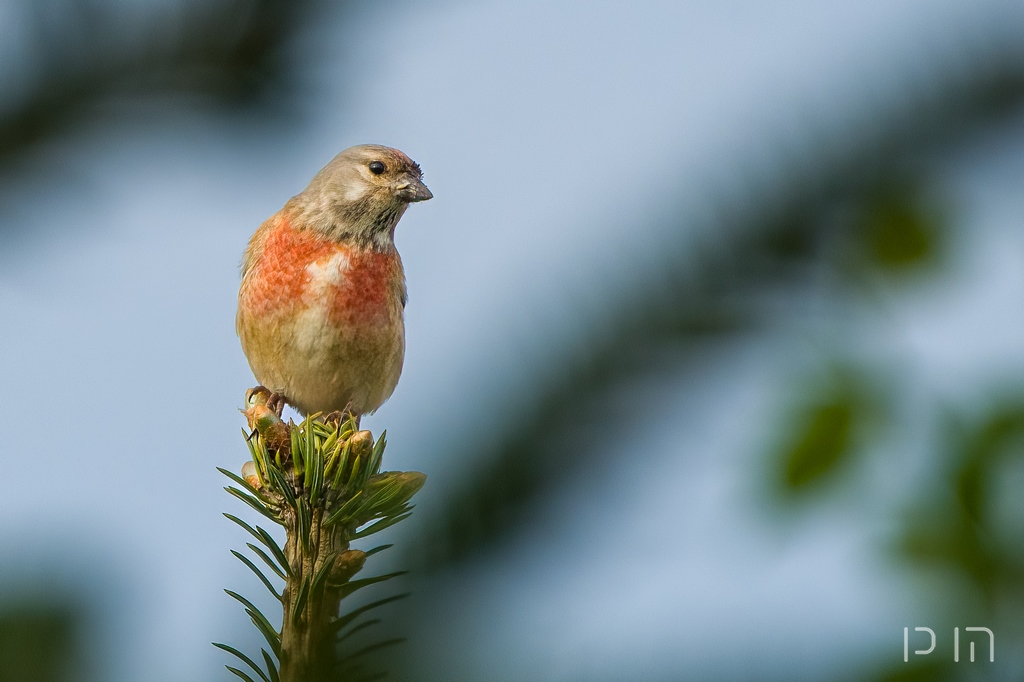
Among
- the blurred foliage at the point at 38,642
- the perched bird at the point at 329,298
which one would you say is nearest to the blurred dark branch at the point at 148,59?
the blurred foliage at the point at 38,642

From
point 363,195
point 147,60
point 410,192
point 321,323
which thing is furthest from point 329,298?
point 147,60

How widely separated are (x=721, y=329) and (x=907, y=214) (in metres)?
0.21

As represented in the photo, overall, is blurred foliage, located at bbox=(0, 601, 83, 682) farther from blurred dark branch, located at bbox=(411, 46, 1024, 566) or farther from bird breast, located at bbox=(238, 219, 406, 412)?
bird breast, located at bbox=(238, 219, 406, 412)

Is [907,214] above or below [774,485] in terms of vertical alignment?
above

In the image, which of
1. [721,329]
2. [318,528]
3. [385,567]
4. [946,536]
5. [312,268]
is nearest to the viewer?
[946,536]

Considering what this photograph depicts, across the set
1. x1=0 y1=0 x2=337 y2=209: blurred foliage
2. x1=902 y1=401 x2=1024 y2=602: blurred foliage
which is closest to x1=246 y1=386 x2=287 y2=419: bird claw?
x1=0 y1=0 x2=337 y2=209: blurred foliage

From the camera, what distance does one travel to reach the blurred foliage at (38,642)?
81 centimetres

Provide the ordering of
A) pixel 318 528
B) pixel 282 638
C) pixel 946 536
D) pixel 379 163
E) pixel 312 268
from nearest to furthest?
pixel 946 536, pixel 282 638, pixel 318 528, pixel 312 268, pixel 379 163

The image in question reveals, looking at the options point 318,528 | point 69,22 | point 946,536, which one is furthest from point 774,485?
point 318,528

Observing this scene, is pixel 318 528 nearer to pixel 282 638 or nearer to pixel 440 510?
pixel 282 638

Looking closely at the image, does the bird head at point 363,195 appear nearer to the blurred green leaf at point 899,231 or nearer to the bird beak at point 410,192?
the bird beak at point 410,192

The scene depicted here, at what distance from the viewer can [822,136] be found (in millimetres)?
1079

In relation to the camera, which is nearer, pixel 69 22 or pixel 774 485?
pixel 774 485

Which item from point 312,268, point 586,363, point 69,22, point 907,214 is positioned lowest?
point 586,363
